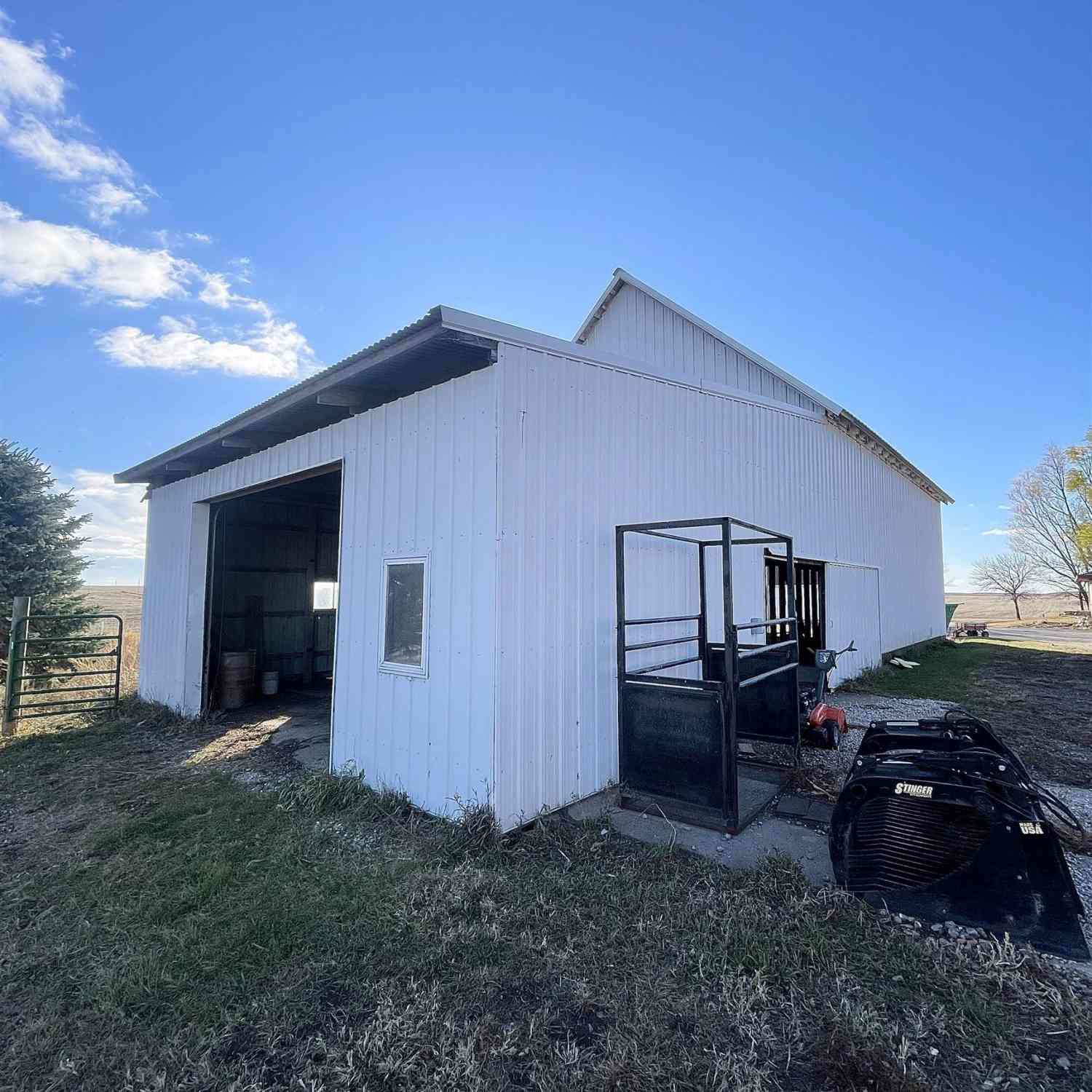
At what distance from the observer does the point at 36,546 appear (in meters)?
11.1

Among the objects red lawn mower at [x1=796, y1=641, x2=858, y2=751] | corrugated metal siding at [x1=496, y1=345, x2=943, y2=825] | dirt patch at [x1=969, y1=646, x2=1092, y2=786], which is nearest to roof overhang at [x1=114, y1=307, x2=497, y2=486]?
corrugated metal siding at [x1=496, y1=345, x2=943, y2=825]

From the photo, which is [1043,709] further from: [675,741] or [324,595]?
[324,595]

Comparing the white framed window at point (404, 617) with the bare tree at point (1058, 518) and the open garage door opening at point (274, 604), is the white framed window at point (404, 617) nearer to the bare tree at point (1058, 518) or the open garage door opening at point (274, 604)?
the open garage door opening at point (274, 604)

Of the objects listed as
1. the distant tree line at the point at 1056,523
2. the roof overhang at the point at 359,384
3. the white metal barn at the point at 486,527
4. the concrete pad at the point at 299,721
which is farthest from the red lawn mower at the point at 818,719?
the distant tree line at the point at 1056,523

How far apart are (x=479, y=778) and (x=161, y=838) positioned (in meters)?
2.28

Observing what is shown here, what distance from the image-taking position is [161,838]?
12.9ft

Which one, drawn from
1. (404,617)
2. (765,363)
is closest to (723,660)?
(404,617)

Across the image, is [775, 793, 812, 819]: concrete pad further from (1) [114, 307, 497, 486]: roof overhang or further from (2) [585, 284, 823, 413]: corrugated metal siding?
(2) [585, 284, 823, 413]: corrugated metal siding

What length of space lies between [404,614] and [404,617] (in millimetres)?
29

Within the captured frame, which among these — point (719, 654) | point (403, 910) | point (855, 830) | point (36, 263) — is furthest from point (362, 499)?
point (36, 263)

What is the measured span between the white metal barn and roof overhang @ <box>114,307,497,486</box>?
2 centimetres

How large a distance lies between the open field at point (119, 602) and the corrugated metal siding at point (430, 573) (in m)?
5.36

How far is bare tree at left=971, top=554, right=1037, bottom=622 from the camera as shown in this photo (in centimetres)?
3719

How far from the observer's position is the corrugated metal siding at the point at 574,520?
3.82m
